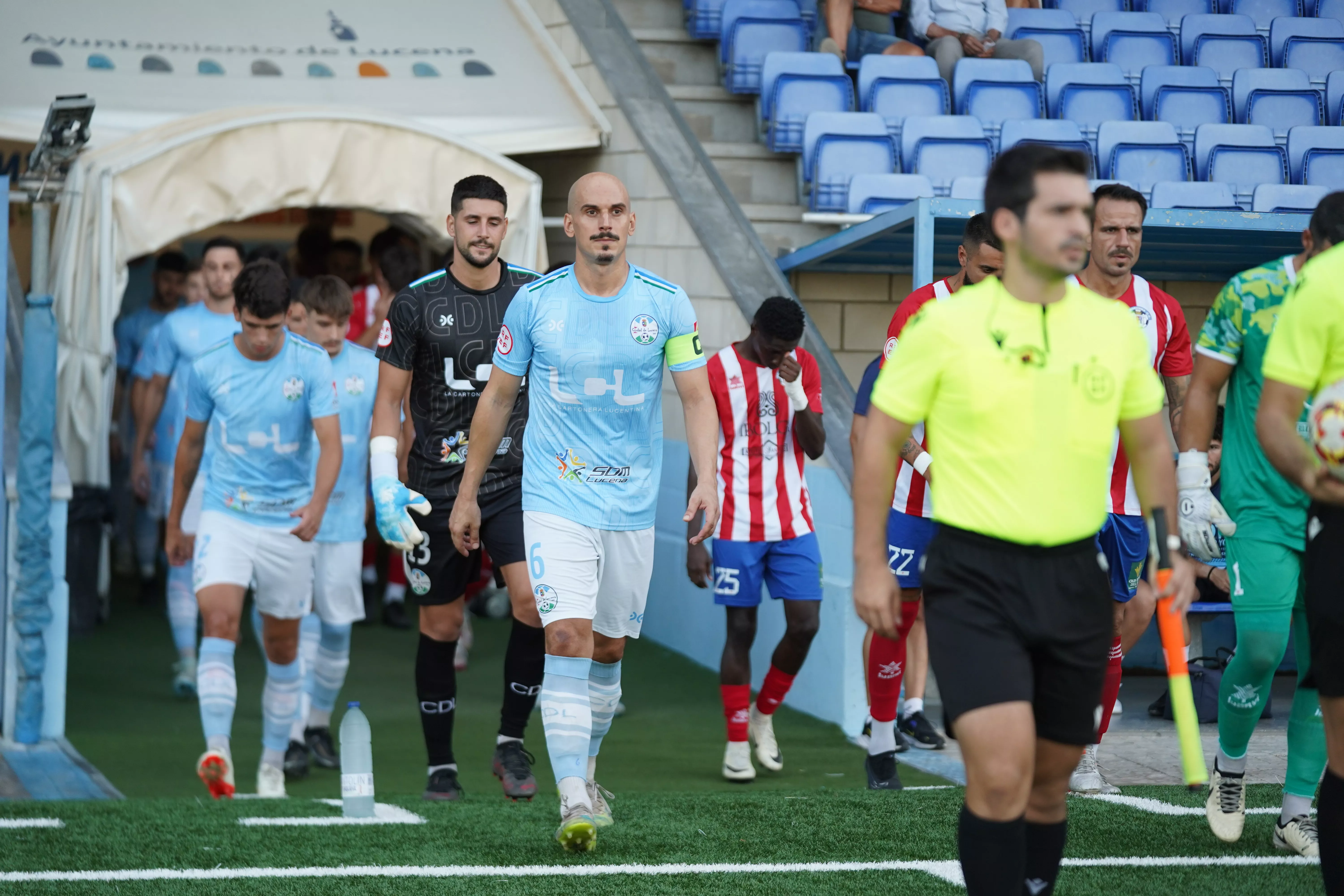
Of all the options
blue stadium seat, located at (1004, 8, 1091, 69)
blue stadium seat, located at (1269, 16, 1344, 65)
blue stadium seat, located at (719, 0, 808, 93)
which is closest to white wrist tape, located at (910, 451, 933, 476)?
blue stadium seat, located at (719, 0, 808, 93)

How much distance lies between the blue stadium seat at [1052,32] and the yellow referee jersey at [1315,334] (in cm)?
882

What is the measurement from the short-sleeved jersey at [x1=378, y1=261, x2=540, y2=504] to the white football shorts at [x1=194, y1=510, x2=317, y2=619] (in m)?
0.80

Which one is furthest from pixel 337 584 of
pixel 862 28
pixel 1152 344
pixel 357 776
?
pixel 862 28

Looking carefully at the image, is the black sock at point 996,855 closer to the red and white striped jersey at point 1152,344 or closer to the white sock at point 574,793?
the white sock at point 574,793

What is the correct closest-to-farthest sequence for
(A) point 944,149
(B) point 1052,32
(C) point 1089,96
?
(A) point 944,149 → (C) point 1089,96 → (B) point 1052,32

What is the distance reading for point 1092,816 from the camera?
228 inches

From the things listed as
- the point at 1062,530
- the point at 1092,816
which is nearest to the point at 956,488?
the point at 1062,530

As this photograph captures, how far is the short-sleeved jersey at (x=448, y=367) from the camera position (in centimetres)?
617

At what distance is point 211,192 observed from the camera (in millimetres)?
9883

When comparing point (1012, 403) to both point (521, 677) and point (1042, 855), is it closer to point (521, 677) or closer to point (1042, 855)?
point (1042, 855)

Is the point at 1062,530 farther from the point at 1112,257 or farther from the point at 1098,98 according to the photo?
the point at 1098,98

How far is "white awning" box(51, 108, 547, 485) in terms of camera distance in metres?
9.35

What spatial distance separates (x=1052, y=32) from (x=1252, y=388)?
8.13 m

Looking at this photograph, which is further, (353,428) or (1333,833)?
(353,428)
